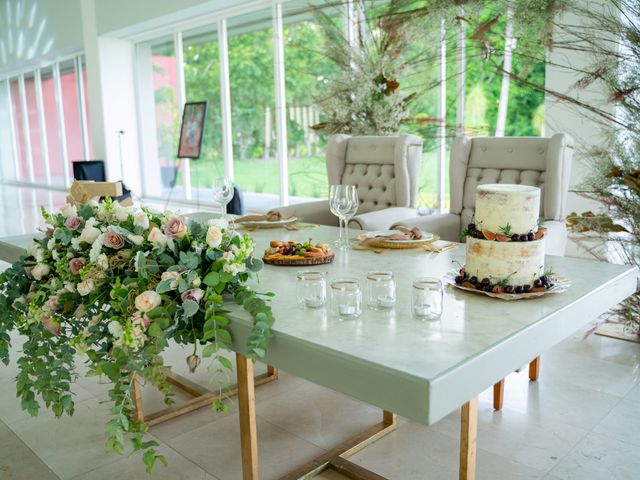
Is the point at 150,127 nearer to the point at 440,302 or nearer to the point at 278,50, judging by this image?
the point at 278,50

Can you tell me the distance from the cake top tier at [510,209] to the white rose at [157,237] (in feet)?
2.63

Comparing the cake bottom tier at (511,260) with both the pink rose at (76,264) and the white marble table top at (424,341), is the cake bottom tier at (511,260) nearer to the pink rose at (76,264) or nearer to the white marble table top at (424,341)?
the white marble table top at (424,341)

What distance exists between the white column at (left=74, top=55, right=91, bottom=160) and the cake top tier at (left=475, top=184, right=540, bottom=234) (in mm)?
11568

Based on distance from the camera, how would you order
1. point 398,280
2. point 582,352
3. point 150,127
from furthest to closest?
point 150,127 → point 582,352 → point 398,280

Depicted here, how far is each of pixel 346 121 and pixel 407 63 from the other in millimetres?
748

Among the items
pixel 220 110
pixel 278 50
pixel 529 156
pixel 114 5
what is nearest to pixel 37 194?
pixel 114 5

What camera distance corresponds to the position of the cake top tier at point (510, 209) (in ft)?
5.06

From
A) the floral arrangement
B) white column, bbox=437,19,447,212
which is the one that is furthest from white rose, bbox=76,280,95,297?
white column, bbox=437,19,447,212

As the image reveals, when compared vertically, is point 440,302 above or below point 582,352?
above

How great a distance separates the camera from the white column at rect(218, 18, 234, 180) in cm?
861

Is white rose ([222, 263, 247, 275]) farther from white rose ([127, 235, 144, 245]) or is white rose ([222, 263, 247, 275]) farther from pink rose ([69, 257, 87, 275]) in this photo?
pink rose ([69, 257, 87, 275])

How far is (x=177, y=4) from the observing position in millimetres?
8258

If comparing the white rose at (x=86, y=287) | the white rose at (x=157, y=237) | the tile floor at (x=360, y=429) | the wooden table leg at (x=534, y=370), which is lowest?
the tile floor at (x=360, y=429)

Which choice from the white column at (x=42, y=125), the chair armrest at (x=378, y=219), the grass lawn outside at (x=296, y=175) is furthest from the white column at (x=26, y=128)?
the chair armrest at (x=378, y=219)
